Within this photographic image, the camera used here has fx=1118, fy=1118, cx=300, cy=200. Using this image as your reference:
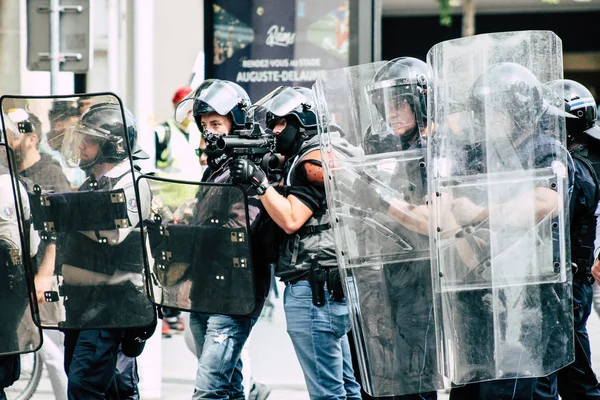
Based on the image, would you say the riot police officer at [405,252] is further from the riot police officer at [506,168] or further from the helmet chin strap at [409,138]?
the riot police officer at [506,168]

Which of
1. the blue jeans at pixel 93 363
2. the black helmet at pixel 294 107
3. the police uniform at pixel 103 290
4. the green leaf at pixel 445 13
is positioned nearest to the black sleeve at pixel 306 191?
the black helmet at pixel 294 107

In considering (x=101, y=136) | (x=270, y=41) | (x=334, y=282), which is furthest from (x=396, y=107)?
(x=270, y=41)

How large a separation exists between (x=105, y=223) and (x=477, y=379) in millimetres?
1827

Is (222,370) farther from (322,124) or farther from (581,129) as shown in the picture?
(581,129)

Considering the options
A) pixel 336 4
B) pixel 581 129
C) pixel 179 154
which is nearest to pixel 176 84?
pixel 179 154

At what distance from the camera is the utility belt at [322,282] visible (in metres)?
4.86

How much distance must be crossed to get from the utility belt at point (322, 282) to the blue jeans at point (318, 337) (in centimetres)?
3

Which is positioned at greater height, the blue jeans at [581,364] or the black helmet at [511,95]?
the black helmet at [511,95]

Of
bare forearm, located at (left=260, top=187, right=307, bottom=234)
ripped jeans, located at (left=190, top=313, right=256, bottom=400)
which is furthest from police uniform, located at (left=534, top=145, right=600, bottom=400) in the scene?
ripped jeans, located at (left=190, top=313, right=256, bottom=400)

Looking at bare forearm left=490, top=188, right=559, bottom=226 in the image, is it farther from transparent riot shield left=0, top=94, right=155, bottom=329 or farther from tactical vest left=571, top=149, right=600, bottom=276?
transparent riot shield left=0, top=94, right=155, bottom=329

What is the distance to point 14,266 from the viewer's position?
5.14 m

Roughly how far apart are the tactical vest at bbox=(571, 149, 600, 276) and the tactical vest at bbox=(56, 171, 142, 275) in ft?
6.94

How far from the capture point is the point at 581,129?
5.65m

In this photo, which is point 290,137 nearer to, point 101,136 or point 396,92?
point 396,92
